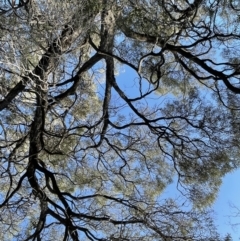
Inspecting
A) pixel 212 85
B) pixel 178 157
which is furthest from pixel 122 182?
pixel 212 85

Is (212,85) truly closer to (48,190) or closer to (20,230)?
(48,190)

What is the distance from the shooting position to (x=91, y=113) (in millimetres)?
5348

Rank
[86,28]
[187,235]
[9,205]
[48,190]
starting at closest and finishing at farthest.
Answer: [86,28] → [187,235] → [9,205] → [48,190]

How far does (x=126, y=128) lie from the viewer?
204 inches

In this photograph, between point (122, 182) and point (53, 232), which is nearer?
point (53, 232)

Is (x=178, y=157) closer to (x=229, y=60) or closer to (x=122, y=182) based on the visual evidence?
(x=122, y=182)

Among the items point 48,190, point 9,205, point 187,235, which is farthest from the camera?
point 48,190

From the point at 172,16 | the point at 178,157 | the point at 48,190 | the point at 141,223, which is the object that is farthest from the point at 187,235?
the point at 172,16

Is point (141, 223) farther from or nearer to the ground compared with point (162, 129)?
nearer to the ground

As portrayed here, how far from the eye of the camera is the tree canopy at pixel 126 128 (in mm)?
4262

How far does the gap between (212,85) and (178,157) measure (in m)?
0.84

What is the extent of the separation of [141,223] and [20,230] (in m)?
1.28

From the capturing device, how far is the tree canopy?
4.26 m

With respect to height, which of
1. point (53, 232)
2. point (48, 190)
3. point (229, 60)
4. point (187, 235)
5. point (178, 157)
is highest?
point (229, 60)
